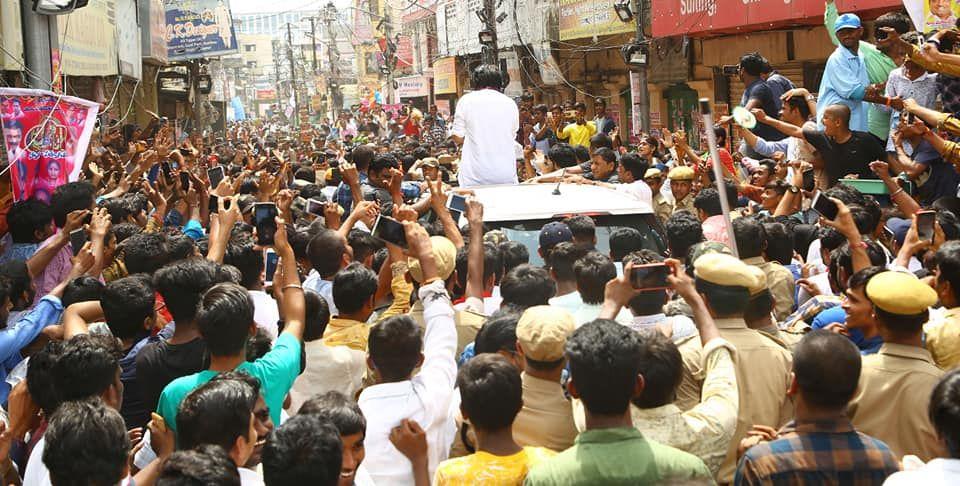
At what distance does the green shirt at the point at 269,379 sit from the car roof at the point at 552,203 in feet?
9.82

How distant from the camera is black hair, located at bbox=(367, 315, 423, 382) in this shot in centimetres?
382

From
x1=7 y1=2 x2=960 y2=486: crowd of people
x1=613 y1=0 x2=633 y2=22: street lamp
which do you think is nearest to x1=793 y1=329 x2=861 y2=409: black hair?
x1=7 y1=2 x2=960 y2=486: crowd of people

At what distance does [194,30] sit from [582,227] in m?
26.0

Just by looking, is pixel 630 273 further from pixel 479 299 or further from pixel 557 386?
pixel 479 299

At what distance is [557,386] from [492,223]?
326cm

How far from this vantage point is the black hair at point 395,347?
382 cm

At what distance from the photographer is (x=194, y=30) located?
98.7ft

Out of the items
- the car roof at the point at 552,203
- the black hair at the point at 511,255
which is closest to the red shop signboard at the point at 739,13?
the car roof at the point at 552,203

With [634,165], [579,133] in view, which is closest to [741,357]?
[634,165]

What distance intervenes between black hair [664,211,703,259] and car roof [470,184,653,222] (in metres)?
0.93

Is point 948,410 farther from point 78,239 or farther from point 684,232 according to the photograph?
point 78,239

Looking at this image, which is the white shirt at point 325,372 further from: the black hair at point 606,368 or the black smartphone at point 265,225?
the black hair at point 606,368

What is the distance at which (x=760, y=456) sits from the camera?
10.2ft

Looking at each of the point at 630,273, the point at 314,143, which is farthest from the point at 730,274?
the point at 314,143
